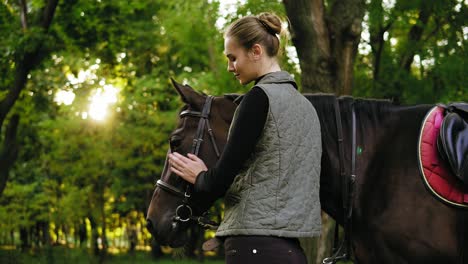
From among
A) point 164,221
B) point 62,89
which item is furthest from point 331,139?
point 62,89

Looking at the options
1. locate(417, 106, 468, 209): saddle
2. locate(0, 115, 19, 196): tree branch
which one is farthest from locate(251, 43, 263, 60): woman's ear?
locate(0, 115, 19, 196): tree branch

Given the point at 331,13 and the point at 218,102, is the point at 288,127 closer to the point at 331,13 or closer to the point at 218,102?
the point at 218,102

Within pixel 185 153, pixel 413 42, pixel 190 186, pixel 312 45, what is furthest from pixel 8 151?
pixel 190 186

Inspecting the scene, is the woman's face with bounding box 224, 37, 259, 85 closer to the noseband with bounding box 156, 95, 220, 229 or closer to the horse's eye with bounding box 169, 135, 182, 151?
the noseband with bounding box 156, 95, 220, 229

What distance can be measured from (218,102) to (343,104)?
78 cm

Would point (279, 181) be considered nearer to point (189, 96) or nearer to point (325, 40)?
point (189, 96)

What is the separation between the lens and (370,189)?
12.8ft

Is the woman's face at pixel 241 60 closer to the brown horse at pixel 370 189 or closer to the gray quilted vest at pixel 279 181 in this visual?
the gray quilted vest at pixel 279 181

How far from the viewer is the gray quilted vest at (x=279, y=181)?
303 cm

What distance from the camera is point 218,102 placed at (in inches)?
153

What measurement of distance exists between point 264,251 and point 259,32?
1033 mm

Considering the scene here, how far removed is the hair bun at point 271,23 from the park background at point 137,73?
398mm

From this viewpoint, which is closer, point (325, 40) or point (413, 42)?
point (325, 40)

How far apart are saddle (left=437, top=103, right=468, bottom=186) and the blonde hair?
3.73 ft
